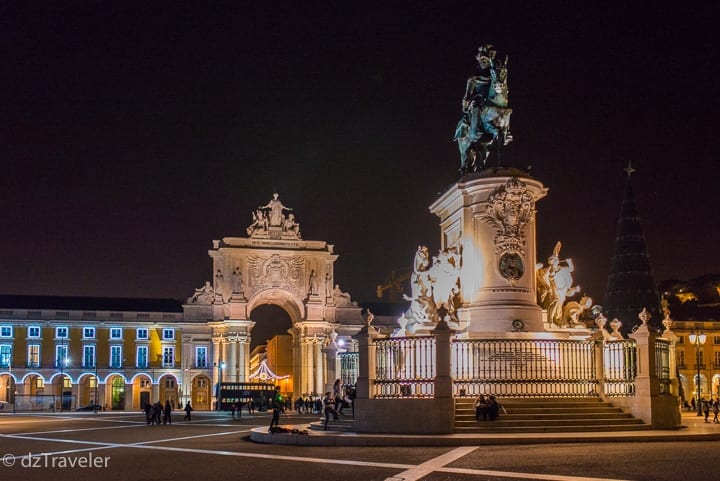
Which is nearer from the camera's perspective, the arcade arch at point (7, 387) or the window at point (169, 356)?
the arcade arch at point (7, 387)

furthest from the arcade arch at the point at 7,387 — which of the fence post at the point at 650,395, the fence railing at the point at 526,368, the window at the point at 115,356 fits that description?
the fence post at the point at 650,395

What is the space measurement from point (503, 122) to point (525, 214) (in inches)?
106

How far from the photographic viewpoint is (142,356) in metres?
87.3

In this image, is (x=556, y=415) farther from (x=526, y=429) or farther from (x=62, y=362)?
(x=62, y=362)

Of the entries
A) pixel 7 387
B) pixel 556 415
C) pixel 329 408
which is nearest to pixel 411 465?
pixel 556 415

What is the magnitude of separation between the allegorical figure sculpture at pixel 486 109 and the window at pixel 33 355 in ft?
220

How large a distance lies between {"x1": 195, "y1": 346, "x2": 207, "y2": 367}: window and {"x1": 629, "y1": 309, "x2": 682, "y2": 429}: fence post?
67.7 meters

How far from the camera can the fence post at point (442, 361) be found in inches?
804

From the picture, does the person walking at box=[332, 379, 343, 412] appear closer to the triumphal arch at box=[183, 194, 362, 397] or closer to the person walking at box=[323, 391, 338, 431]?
the person walking at box=[323, 391, 338, 431]

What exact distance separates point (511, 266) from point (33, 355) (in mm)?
69228

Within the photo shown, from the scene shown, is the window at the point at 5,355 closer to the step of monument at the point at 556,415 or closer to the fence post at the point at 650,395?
the step of monument at the point at 556,415

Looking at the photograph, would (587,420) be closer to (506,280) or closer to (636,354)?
(636,354)

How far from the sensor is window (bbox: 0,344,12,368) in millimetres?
83438

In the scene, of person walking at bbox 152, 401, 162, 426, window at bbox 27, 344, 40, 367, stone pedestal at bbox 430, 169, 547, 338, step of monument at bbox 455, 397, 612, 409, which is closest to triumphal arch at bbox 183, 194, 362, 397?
window at bbox 27, 344, 40, 367
